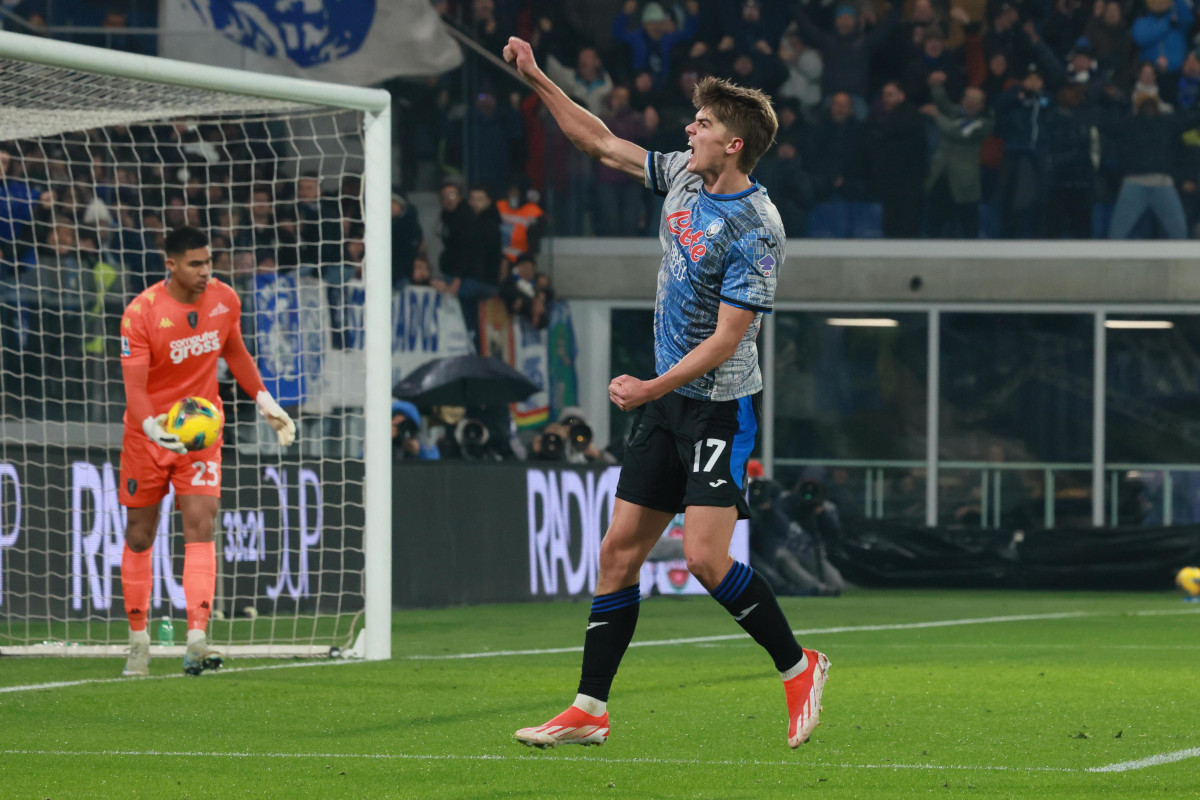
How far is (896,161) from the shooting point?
20.6 m

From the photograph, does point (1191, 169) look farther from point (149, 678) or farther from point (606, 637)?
point (606, 637)

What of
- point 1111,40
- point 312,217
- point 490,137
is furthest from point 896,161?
point 312,217

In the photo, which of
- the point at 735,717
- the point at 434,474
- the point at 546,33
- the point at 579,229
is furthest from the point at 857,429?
the point at 735,717

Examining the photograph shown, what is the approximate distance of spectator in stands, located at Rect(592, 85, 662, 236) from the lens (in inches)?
811

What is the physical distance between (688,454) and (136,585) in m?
4.01

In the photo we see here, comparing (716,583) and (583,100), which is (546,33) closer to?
(583,100)

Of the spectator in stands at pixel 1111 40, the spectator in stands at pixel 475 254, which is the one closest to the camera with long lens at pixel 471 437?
the spectator in stands at pixel 475 254

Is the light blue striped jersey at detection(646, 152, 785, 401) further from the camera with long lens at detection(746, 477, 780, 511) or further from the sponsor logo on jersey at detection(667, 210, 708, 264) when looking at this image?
the camera with long lens at detection(746, 477, 780, 511)

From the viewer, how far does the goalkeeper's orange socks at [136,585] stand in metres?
8.46

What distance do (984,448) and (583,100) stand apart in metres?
6.30

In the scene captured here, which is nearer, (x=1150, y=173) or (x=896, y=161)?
(x=1150, y=173)

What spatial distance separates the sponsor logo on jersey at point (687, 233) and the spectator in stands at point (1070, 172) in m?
15.8

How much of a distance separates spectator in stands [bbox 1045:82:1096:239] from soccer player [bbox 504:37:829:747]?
1564 cm

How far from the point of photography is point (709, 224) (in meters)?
5.36
